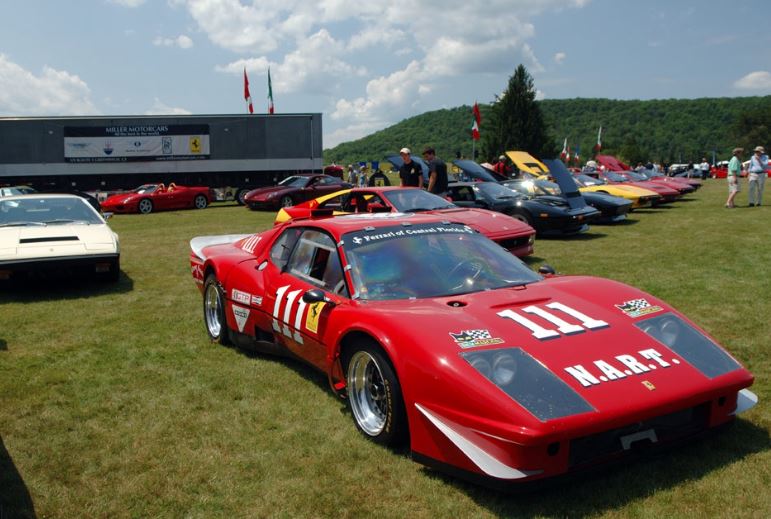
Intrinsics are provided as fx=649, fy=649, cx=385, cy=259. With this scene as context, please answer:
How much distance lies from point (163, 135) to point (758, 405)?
2586 centimetres

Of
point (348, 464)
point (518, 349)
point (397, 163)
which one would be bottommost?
point (348, 464)

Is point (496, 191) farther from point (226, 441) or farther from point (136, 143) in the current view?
point (136, 143)

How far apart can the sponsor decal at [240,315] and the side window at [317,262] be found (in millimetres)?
592

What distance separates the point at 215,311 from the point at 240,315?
71 cm

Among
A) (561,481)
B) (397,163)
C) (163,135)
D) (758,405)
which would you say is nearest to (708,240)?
(397,163)

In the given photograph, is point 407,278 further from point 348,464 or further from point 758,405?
point 758,405

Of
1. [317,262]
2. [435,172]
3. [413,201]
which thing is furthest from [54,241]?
[435,172]

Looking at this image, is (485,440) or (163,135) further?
(163,135)

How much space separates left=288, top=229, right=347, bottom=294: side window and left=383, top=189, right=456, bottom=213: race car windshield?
492cm

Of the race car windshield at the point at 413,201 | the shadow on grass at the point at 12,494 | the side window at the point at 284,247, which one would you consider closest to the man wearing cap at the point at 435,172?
the race car windshield at the point at 413,201

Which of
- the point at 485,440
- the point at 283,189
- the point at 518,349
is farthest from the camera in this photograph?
the point at 283,189

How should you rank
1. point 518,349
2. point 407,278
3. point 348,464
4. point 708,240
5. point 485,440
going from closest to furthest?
point 485,440 < point 518,349 < point 348,464 < point 407,278 < point 708,240

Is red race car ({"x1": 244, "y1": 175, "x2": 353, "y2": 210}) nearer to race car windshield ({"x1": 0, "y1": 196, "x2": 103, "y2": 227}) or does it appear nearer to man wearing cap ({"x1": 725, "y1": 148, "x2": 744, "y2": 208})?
man wearing cap ({"x1": 725, "y1": 148, "x2": 744, "y2": 208})

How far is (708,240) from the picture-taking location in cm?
1121
